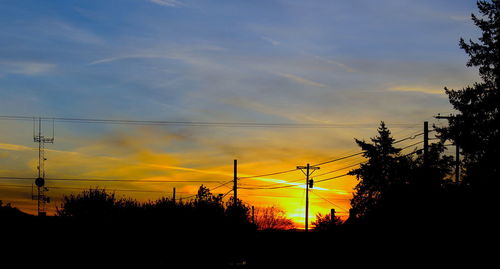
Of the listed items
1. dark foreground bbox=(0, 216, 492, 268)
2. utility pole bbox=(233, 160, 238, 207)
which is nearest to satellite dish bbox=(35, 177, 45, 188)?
dark foreground bbox=(0, 216, 492, 268)

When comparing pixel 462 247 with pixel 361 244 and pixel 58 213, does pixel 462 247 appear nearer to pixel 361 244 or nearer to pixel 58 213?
pixel 361 244

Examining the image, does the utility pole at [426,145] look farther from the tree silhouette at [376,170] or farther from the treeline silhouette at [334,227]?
the tree silhouette at [376,170]

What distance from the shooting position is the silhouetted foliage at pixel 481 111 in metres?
52.0

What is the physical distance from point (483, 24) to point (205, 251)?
113ft

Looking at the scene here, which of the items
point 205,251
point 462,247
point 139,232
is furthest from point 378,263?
point 139,232

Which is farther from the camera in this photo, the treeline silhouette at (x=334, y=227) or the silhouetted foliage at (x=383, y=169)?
the silhouetted foliage at (x=383, y=169)

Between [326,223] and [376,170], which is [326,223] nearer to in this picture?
[326,223]

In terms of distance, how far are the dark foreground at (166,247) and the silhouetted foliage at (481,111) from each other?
13.2m

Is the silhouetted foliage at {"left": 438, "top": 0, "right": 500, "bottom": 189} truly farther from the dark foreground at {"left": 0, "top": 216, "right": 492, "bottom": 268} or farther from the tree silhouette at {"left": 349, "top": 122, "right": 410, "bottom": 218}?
the tree silhouette at {"left": 349, "top": 122, "right": 410, "bottom": 218}

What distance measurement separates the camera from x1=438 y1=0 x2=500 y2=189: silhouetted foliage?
2048 inches

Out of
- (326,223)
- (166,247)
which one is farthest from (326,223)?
(166,247)

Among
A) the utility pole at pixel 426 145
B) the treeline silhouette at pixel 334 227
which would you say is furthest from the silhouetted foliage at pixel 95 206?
the utility pole at pixel 426 145

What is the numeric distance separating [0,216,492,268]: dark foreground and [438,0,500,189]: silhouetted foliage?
13.2m

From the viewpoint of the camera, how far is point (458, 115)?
5722cm
